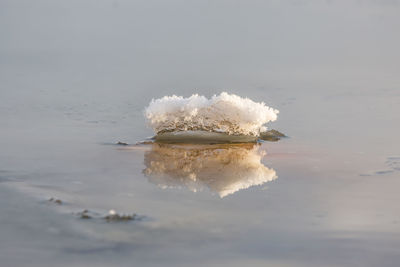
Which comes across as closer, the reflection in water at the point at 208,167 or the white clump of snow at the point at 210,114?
the reflection in water at the point at 208,167

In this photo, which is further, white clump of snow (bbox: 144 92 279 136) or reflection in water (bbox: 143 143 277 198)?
white clump of snow (bbox: 144 92 279 136)

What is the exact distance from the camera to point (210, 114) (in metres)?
5.58

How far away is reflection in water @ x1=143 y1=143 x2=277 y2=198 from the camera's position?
429 cm

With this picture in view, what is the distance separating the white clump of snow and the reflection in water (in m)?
0.19

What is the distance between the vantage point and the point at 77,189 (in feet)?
13.4

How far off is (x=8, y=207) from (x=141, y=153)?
1747 millimetres

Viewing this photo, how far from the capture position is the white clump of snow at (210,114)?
554cm

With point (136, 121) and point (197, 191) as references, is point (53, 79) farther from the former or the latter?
point (197, 191)

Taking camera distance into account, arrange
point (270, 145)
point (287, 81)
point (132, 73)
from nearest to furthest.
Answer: point (270, 145) < point (287, 81) < point (132, 73)

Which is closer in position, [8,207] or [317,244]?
[317,244]

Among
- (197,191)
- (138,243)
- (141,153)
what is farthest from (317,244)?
(141,153)

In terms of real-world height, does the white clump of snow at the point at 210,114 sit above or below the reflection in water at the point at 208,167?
above

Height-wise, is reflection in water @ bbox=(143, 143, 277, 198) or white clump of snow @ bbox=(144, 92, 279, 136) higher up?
white clump of snow @ bbox=(144, 92, 279, 136)

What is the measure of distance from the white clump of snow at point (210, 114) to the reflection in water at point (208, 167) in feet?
0.62
